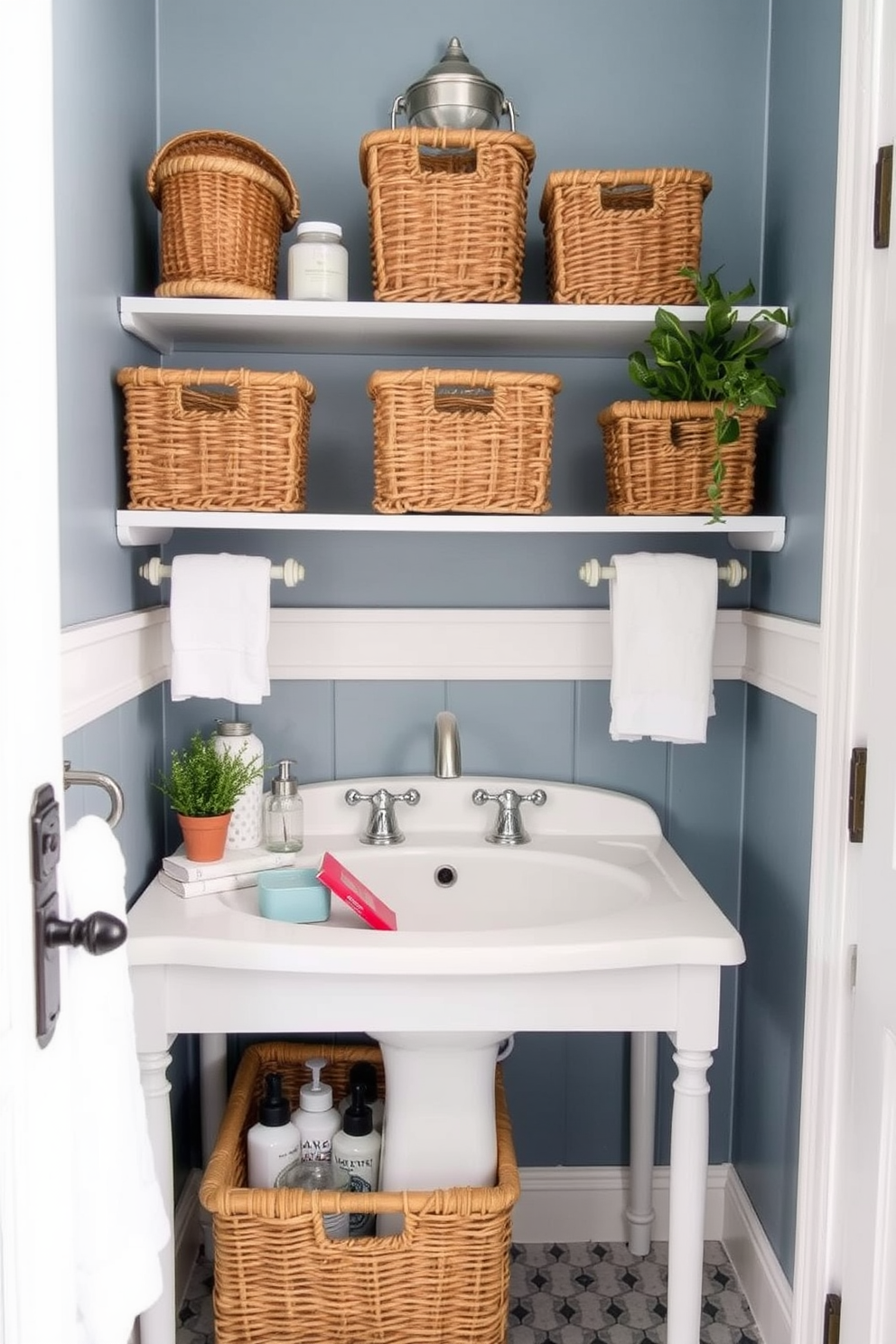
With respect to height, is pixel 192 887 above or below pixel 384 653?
below

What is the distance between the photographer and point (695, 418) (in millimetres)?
1731

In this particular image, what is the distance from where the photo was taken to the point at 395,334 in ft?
5.98

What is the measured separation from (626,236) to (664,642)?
1.94 feet

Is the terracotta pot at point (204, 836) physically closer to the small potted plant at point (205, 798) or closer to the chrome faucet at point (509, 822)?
the small potted plant at point (205, 798)

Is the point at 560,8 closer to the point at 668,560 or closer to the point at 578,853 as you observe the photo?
the point at 668,560

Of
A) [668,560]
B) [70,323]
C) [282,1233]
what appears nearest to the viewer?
[70,323]

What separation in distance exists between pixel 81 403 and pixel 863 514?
0.99m

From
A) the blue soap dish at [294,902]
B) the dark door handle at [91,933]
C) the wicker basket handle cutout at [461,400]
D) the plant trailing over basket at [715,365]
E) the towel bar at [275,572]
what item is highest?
the plant trailing over basket at [715,365]

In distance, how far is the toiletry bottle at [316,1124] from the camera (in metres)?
1.75

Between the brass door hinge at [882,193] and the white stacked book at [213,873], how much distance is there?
1.16 meters

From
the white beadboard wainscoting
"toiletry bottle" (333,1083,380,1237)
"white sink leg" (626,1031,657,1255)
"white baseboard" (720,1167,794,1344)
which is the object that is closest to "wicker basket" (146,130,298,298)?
the white beadboard wainscoting

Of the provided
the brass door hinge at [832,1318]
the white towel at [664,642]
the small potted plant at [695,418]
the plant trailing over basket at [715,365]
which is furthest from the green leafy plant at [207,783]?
the brass door hinge at [832,1318]

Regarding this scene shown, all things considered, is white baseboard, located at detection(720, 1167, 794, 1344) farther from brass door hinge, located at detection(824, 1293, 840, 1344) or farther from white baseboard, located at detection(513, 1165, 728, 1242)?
brass door hinge, located at detection(824, 1293, 840, 1344)

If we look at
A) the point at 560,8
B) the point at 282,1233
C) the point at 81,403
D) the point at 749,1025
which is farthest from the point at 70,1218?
the point at 560,8
